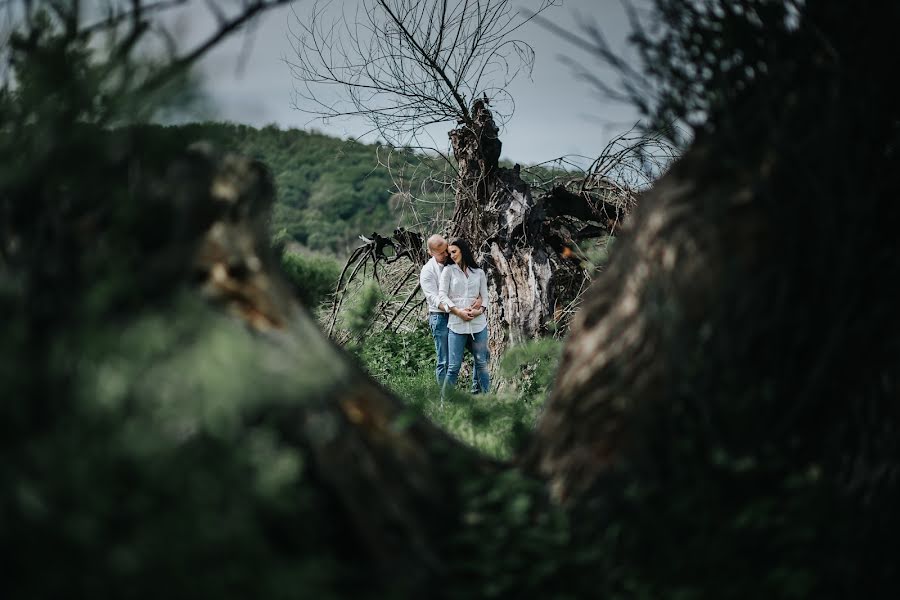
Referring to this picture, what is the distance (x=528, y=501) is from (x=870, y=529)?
1.14 m

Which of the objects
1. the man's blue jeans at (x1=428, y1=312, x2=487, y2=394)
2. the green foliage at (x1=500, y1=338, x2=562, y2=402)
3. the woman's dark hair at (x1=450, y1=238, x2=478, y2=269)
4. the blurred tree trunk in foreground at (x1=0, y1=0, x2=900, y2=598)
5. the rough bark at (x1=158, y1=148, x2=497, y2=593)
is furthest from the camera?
the man's blue jeans at (x1=428, y1=312, x2=487, y2=394)

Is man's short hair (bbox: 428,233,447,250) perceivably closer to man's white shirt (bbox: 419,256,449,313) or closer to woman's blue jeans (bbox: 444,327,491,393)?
man's white shirt (bbox: 419,256,449,313)

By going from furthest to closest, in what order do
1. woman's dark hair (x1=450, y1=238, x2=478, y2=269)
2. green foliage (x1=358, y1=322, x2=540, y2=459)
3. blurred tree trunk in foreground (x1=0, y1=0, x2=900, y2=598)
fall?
woman's dark hair (x1=450, y1=238, x2=478, y2=269)
green foliage (x1=358, y1=322, x2=540, y2=459)
blurred tree trunk in foreground (x1=0, y1=0, x2=900, y2=598)

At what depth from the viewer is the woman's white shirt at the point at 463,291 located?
7.73 meters

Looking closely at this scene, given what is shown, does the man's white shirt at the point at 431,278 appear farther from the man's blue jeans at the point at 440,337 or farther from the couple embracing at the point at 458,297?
the man's blue jeans at the point at 440,337

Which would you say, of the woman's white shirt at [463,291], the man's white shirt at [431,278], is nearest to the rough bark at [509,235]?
the woman's white shirt at [463,291]

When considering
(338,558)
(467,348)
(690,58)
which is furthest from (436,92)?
(338,558)

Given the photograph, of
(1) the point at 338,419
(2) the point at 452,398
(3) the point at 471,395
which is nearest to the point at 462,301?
(3) the point at 471,395

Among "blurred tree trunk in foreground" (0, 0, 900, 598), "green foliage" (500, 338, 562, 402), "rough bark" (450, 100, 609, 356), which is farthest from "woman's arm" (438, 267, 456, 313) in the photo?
"blurred tree trunk in foreground" (0, 0, 900, 598)

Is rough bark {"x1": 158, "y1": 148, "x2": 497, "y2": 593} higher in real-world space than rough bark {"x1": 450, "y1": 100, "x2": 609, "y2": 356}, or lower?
lower


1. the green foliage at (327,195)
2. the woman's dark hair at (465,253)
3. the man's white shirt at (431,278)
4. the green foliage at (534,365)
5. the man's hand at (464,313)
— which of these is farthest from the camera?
the green foliage at (327,195)

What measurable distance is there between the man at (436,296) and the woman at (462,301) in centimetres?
9

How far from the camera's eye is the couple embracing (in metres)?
7.68

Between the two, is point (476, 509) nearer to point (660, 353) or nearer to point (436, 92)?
point (660, 353)
